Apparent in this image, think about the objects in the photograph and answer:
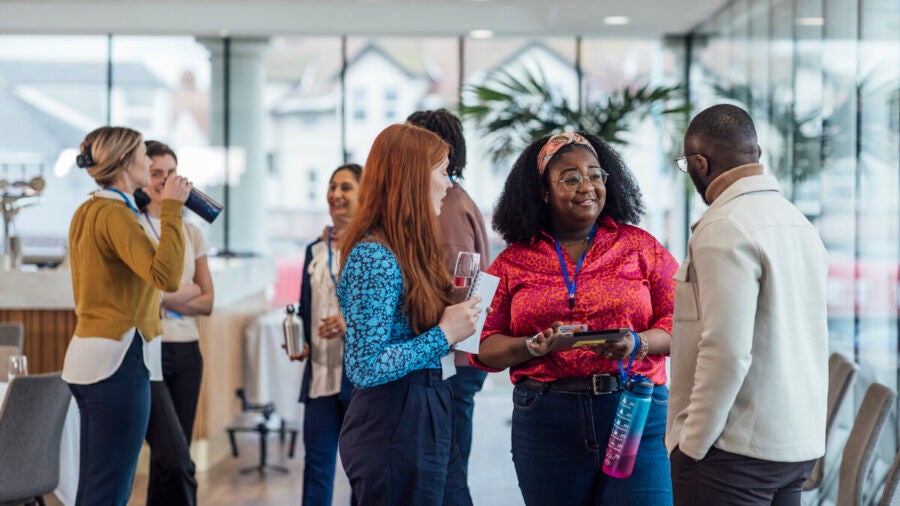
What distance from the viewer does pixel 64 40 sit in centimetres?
1044

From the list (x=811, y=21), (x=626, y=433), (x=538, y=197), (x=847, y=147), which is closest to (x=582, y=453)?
(x=626, y=433)

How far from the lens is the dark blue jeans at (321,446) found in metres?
3.86

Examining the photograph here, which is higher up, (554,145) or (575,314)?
(554,145)

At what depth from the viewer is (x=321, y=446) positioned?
3859 mm

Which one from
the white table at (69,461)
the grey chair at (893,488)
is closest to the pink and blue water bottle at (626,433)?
the grey chair at (893,488)

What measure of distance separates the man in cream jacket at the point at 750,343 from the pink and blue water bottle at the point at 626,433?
0.22 m

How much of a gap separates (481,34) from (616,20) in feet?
4.84

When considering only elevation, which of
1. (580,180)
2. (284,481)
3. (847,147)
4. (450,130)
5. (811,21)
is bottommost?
(284,481)

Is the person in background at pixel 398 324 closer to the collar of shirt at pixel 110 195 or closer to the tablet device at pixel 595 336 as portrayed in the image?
the tablet device at pixel 595 336

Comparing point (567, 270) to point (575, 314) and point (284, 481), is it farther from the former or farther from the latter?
point (284, 481)

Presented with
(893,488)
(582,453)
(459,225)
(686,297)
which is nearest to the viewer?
(686,297)

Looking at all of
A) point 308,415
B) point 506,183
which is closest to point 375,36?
point 308,415

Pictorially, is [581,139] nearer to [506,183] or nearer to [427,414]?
[506,183]

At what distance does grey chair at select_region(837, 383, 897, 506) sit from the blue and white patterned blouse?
168 centimetres
